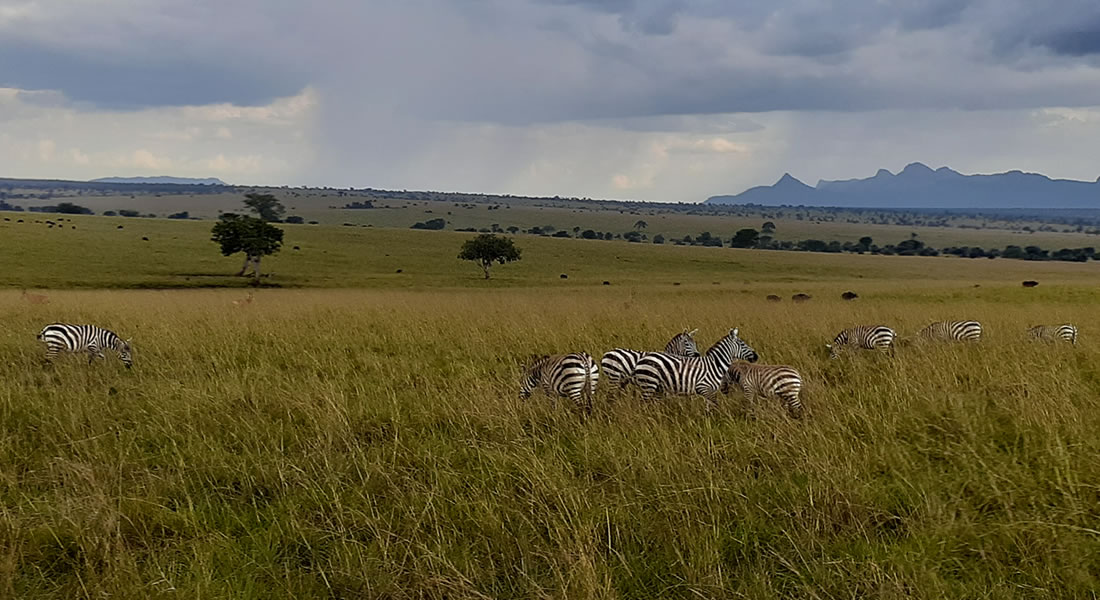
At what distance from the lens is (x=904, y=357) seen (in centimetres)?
964

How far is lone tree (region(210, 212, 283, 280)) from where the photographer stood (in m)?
51.8

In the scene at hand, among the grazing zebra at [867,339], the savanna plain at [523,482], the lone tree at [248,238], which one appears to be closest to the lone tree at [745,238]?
the lone tree at [248,238]

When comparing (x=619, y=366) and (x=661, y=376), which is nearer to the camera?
(x=661, y=376)

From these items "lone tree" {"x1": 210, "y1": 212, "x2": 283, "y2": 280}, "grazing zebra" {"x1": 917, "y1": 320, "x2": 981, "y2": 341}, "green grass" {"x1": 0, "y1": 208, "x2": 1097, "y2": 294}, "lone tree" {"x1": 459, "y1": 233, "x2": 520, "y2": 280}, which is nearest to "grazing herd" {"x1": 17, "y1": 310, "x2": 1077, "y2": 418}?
"grazing zebra" {"x1": 917, "y1": 320, "x2": 981, "y2": 341}

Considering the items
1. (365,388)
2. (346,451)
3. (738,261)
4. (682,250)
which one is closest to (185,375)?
(365,388)

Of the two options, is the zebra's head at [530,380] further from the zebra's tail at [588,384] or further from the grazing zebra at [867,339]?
the grazing zebra at [867,339]

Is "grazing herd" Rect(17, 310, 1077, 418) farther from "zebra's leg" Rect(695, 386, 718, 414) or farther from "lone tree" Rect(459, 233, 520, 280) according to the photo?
"lone tree" Rect(459, 233, 520, 280)

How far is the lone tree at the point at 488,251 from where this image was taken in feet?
193

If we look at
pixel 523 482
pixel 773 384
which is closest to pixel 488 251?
pixel 773 384

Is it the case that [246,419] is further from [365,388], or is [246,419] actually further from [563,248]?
[563,248]

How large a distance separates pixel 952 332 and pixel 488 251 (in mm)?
47378

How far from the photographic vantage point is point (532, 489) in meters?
4.56

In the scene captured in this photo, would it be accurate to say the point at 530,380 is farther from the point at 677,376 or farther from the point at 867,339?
the point at 867,339

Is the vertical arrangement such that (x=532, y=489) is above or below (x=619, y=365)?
below
